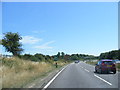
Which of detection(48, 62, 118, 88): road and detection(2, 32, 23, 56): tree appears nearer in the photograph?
detection(48, 62, 118, 88): road

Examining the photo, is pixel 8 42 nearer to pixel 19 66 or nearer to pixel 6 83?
pixel 19 66

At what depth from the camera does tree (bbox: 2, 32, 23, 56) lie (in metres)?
55.3

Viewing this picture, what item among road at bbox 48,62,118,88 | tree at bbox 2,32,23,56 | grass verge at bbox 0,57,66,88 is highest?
tree at bbox 2,32,23,56

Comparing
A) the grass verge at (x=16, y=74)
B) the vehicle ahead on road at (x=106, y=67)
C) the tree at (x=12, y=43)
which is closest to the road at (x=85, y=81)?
the grass verge at (x=16, y=74)

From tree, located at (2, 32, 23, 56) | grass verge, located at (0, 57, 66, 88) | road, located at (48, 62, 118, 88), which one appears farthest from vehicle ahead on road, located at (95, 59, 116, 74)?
tree, located at (2, 32, 23, 56)

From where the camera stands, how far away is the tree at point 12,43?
5528 centimetres

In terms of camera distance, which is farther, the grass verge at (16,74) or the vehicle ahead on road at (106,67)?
the vehicle ahead on road at (106,67)

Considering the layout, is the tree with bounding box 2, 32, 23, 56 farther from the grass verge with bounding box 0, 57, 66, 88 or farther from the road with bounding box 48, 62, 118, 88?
the road with bounding box 48, 62, 118, 88

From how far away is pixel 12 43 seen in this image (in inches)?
2216

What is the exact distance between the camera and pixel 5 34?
186ft

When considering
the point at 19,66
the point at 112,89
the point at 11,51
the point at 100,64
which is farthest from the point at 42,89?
the point at 11,51

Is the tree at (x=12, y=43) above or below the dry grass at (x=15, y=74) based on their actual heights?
above

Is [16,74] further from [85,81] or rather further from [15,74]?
[85,81]

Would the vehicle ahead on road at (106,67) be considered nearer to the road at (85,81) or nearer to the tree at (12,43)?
the road at (85,81)
